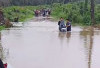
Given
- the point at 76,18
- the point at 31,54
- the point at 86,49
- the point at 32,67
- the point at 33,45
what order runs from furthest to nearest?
the point at 76,18
the point at 33,45
the point at 86,49
the point at 31,54
the point at 32,67

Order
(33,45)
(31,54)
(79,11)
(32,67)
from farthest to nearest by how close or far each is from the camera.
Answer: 1. (79,11)
2. (33,45)
3. (31,54)
4. (32,67)

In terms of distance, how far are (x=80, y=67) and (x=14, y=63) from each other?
2570 mm

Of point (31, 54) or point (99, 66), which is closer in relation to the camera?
point (99, 66)

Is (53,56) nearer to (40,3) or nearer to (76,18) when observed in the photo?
(76,18)

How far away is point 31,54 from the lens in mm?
16156

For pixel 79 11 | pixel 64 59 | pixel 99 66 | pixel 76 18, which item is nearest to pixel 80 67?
pixel 99 66

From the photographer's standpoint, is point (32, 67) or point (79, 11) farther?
point (79, 11)

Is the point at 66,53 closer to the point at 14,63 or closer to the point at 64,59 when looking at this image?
the point at 64,59

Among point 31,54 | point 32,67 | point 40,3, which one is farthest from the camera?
point 40,3

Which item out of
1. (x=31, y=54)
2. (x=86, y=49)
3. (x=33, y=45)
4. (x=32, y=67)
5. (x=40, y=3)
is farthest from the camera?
(x=40, y=3)

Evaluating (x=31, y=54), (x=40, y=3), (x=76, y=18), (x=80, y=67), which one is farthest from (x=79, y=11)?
(x=40, y=3)

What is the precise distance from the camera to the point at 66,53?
54.7 feet

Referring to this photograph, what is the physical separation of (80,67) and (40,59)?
2130 mm

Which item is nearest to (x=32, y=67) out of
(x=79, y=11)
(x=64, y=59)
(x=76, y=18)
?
(x=64, y=59)
